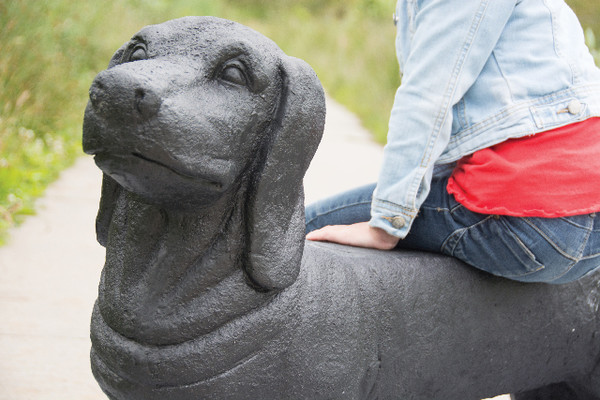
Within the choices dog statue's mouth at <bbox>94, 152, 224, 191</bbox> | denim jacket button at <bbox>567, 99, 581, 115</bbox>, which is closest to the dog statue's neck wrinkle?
dog statue's mouth at <bbox>94, 152, 224, 191</bbox>

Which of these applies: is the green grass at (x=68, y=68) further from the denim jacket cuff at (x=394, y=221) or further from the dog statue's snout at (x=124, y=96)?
the dog statue's snout at (x=124, y=96)

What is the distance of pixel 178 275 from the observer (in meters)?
1.49

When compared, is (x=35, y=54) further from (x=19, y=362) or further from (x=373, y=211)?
(x=373, y=211)

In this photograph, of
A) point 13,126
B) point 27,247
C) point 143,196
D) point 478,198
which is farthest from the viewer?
point 13,126

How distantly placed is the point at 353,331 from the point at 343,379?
0.11 m

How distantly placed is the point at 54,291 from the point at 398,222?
2.55 m

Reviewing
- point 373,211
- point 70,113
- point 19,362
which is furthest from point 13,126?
point 373,211

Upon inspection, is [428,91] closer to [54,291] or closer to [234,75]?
[234,75]

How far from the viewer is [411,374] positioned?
181 centimetres

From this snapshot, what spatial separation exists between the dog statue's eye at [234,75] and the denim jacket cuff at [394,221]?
542mm

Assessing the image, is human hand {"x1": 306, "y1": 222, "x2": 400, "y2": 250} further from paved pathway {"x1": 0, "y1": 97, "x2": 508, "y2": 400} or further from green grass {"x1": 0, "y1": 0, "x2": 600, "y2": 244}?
green grass {"x1": 0, "y1": 0, "x2": 600, "y2": 244}

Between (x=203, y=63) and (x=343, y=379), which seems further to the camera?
(x=343, y=379)

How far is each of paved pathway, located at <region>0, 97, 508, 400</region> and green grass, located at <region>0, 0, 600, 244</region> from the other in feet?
0.62

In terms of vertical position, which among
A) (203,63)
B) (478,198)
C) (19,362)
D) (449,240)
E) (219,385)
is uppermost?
(203,63)
